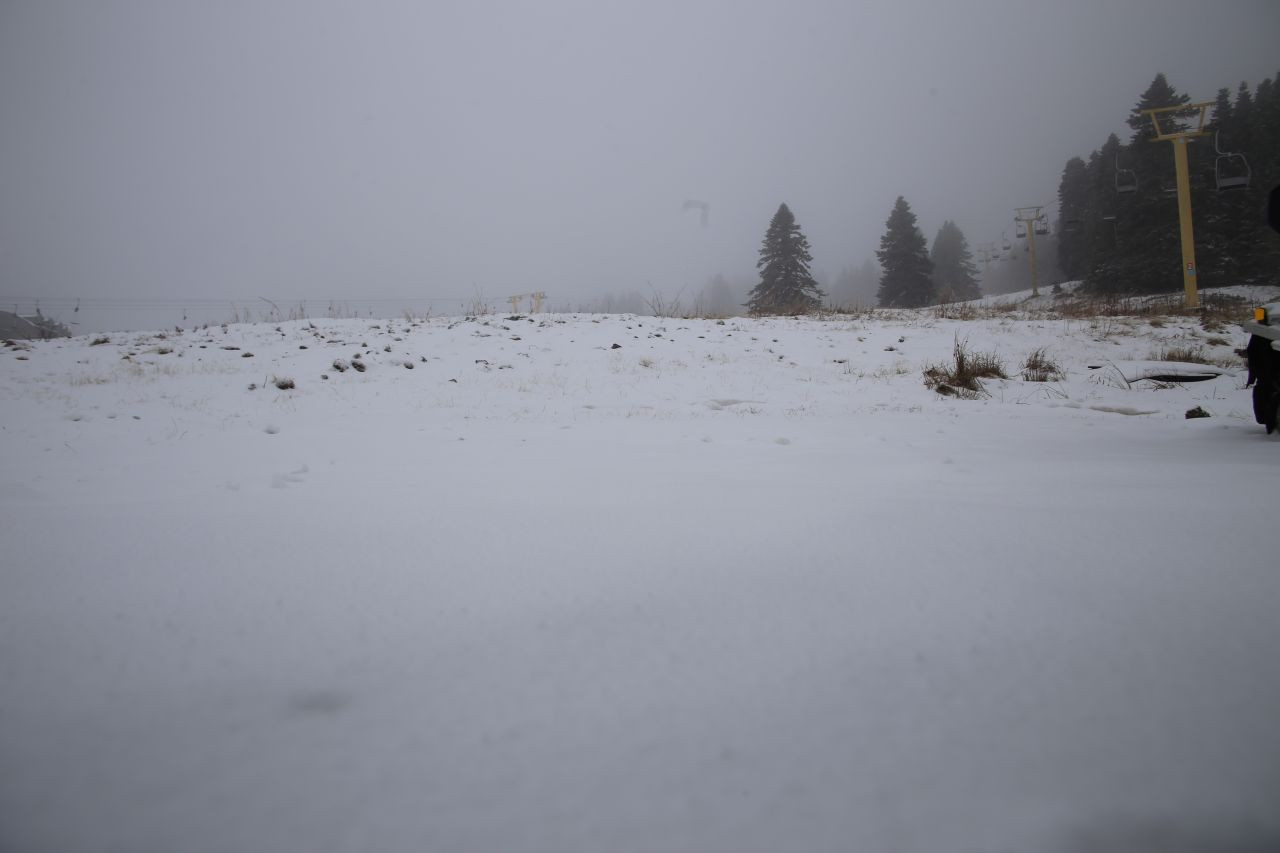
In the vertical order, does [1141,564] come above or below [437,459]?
below

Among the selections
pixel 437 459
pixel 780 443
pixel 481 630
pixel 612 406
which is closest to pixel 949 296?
pixel 612 406

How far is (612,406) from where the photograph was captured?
5.60 m

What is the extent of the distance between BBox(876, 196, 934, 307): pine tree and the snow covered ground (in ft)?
92.2

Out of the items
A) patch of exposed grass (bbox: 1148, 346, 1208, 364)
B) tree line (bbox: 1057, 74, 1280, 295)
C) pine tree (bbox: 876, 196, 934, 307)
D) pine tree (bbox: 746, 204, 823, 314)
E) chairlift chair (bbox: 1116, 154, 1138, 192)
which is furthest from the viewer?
pine tree (bbox: 876, 196, 934, 307)

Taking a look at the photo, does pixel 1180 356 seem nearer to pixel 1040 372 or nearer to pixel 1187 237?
pixel 1040 372

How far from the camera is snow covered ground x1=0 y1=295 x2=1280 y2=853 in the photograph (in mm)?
641

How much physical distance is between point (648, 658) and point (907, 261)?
30927 mm

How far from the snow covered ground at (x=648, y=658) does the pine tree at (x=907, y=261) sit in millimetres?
28096

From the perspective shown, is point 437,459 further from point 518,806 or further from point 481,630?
point 518,806

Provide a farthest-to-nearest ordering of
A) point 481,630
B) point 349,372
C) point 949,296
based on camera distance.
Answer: point 949,296, point 349,372, point 481,630

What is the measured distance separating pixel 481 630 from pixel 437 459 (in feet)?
6.69

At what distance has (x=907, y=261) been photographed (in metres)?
26.7

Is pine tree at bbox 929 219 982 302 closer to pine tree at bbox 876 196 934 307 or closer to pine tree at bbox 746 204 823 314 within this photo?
pine tree at bbox 876 196 934 307

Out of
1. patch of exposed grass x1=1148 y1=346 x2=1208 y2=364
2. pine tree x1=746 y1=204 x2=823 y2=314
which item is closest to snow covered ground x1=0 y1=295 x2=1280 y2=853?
patch of exposed grass x1=1148 y1=346 x2=1208 y2=364
